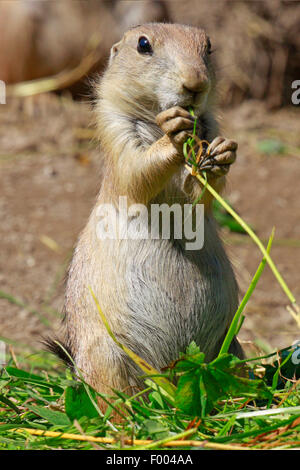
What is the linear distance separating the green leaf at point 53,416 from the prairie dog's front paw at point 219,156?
4.73 ft

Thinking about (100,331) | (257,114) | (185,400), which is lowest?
(185,400)

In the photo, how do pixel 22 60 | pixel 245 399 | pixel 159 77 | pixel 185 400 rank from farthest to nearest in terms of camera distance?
pixel 22 60 → pixel 159 77 → pixel 245 399 → pixel 185 400

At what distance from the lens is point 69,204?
25.1 feet

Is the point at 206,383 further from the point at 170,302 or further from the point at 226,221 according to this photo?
the point at 226,221

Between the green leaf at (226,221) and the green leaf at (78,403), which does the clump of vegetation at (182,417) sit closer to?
the green leaf at (78,403)

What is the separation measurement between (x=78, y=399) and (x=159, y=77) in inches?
68.6

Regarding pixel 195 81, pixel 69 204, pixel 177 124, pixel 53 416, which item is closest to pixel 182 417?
pixel 53 416

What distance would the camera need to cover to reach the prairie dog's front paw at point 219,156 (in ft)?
11.5

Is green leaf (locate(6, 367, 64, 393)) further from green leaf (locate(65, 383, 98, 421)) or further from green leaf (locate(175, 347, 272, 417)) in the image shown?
green leaf (locate(175, 347, 272, 417))

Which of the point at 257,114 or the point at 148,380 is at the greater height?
the point at 257,114

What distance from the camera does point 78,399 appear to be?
3438mm

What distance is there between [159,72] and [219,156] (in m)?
0.60
